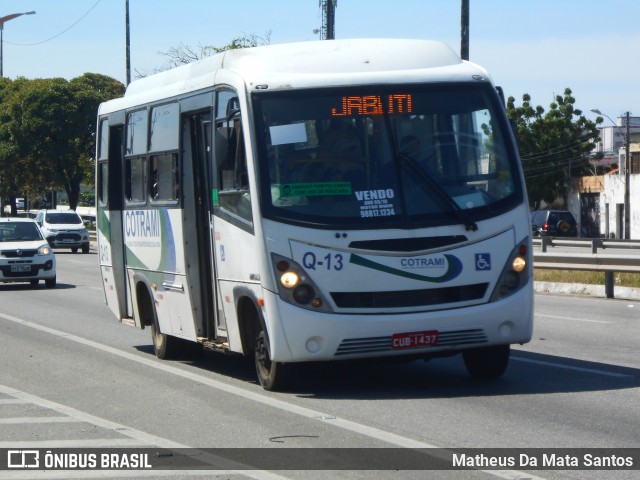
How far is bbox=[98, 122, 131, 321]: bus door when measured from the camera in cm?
1529

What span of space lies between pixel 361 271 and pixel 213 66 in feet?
9.65

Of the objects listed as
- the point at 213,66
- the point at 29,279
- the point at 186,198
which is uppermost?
the point at 213,66

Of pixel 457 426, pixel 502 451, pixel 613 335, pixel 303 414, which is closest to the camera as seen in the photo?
pixel 502 451

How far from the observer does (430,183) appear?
422 inches

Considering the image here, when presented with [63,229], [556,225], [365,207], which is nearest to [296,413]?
[365,207]

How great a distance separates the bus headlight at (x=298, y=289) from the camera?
10367mm

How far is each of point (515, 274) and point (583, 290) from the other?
13253 mm

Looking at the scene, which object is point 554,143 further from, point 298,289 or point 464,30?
point 298,289

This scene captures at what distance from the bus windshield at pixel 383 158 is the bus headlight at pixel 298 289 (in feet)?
1.37

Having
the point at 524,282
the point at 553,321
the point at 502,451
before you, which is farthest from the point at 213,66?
the point at 553,321

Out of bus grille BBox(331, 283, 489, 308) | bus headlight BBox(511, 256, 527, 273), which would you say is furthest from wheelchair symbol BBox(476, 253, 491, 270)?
bus headlight BBox(511, 256, 527, 273)

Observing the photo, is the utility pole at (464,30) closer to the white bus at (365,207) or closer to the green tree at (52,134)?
the white bus at (365,207)

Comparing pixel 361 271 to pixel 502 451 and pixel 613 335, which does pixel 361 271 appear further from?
pixel 613 335

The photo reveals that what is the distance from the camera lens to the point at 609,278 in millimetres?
22531
